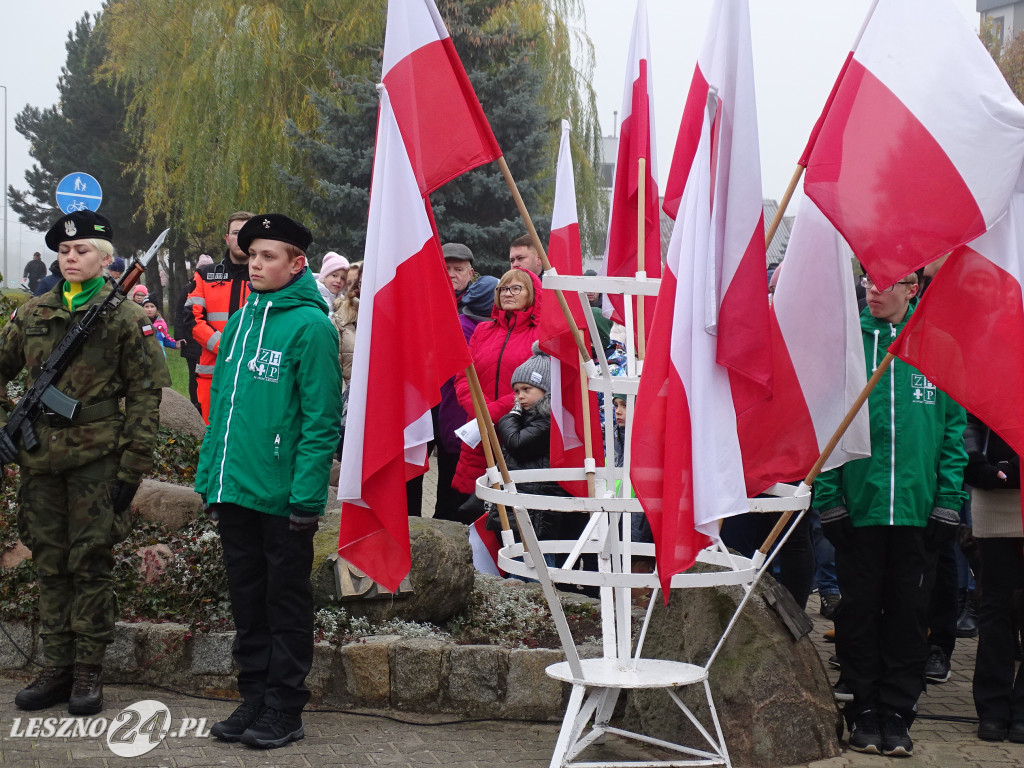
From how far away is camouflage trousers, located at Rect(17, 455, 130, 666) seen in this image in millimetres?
5246

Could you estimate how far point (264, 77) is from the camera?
1964 cm

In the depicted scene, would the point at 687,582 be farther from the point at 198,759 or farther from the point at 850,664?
the point at 198,759

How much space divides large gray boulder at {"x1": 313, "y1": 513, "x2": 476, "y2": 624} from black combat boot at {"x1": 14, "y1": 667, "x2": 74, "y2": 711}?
119 centimetres

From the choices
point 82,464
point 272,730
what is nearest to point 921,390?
point 272,730

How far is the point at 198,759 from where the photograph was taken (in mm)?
4668

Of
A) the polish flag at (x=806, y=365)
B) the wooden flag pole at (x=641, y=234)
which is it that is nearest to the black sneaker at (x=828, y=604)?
the polish flag at (x=806, y=365)

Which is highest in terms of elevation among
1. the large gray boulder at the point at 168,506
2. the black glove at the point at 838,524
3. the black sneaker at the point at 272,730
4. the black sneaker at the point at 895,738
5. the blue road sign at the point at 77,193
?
the blue road sign at the point at 77,193

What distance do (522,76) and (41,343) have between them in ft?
36.3

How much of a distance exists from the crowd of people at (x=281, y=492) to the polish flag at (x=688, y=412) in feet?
5.17

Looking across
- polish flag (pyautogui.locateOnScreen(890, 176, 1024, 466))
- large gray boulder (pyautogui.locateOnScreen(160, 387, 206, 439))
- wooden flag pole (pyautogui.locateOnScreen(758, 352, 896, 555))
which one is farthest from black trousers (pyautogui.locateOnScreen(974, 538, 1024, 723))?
large gray boulder (pyautogui.locateOnScreen(160, 387, 206, 439))

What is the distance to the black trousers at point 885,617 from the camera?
5.05m

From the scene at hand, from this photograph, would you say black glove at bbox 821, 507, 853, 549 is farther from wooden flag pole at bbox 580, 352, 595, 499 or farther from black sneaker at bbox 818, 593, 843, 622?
black sneaker at bbox 818, 593, 843, 622

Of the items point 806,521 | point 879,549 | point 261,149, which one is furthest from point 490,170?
point 879,549

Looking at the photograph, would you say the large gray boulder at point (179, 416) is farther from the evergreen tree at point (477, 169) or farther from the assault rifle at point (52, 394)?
the evergreen tree at point (477, 169)
